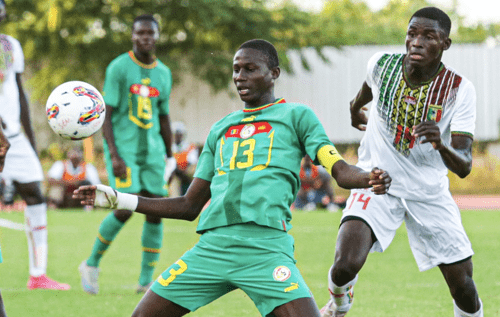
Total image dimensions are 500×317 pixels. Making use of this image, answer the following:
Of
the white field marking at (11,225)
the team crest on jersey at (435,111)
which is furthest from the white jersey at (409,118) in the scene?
the white field marking at (11,225)

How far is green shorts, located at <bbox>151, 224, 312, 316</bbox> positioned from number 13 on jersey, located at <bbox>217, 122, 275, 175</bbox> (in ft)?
1.06

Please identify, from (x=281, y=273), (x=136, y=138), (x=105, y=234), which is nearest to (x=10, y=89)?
(x=136, y=138)

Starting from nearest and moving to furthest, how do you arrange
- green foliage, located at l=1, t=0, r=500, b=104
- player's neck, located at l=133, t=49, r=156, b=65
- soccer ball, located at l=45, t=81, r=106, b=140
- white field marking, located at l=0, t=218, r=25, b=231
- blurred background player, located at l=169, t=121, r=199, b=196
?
1. soccer ball, located at l=45, t=81, r=106, b=140
2. player's neck, located at l=133, t=49, r=156, b=65
3. white field marking, located at l=0, t=218, r=25, b=231
4. blurred background player, located at l=169, t=121, r=199, b=196
5. green foliage, located at l=1, t=0, r=500, b=104

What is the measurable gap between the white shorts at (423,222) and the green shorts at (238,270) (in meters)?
1.17

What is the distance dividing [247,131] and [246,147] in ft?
0.34

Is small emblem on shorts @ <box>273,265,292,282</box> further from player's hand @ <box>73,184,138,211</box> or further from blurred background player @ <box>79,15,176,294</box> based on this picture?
blurred background player @ <box>79,15,176,294</box>

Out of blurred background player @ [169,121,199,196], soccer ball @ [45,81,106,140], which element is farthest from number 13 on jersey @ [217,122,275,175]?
blurred background player @ [169,121,199,196]

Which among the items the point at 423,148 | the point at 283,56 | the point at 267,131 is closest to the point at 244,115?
the point at 267,131

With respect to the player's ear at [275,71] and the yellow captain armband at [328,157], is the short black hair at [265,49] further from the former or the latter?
the yellow captain armband at [328,157]

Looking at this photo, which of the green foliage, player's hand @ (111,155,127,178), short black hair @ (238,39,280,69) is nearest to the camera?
short black hair @ (238,39,280,69)

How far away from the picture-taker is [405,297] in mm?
6336

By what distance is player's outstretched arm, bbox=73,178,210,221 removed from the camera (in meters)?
3.51

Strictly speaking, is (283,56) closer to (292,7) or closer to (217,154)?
(292,7)

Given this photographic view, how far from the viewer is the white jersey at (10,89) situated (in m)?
6.30
